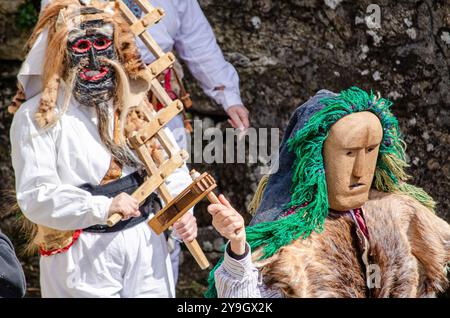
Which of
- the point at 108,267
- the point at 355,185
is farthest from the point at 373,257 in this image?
the point at 108,267

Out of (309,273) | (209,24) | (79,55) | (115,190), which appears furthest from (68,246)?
(209,24)

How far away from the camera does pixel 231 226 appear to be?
12.7ft

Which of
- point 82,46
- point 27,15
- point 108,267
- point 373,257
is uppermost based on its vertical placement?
point 82,46

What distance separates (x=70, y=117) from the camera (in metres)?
4.82

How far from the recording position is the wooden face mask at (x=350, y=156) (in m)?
4.16

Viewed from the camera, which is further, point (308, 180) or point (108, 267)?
point (108, 267)

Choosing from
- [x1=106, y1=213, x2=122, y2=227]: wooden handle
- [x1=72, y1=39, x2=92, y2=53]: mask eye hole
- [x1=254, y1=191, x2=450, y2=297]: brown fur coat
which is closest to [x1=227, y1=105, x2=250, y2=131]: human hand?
[x1=72, y1=39, x2=92, y2=53]: mask eye hole

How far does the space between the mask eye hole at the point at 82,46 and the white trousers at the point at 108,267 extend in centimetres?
68

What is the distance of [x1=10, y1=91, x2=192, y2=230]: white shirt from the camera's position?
184 inches

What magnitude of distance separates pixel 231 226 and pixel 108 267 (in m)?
1.05

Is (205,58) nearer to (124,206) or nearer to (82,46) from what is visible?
(82,46)

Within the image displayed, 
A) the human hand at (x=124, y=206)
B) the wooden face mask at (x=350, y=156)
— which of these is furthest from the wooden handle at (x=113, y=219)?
the wooden face mask at (x=350, y=156)

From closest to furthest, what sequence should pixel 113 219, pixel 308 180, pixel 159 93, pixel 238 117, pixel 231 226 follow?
pixel 231 226 → pixel 308 180 → pixel 113 219 → pixel 159 93 → pixel 238 117
